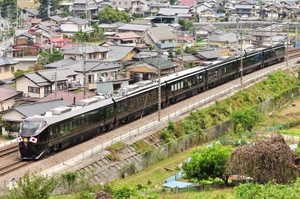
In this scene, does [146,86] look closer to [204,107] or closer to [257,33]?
[204,107]

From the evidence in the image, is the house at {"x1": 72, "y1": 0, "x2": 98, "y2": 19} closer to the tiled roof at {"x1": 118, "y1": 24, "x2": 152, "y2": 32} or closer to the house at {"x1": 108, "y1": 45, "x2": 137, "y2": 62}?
the tiled roof at {"x1": 118, "y1": 24, "x2": 152, "y2": 32}

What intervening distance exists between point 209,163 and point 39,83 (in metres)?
16.7

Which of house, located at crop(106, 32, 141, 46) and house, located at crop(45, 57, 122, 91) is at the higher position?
house, located at crop(106, 32, 141, 46)

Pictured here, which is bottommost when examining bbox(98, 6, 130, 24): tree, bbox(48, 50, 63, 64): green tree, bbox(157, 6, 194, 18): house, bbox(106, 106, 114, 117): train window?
bbox(106, 106, 114, 117): train window

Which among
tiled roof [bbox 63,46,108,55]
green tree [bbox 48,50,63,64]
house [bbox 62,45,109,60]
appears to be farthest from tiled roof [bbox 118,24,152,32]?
green tree [bbox 48,50,63,64]

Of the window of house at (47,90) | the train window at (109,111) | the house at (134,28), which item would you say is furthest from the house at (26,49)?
the train window at (109,111)

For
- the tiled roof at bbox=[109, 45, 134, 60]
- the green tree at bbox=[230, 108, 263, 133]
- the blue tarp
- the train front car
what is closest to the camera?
the blue tarp

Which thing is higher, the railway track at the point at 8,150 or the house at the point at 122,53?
the house at the point at 122,53

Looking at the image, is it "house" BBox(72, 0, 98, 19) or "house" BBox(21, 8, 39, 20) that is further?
"house" BBox(72, 0, 98, 19)

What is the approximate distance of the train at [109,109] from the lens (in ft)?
74.9

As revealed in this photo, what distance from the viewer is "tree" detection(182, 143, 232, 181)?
22000 mm

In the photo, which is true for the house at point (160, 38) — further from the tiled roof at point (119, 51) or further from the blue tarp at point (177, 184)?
the blue tarp at point (177, 184)

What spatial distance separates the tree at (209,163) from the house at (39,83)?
47.3 ft

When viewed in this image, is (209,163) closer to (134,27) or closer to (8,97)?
(8,97)
